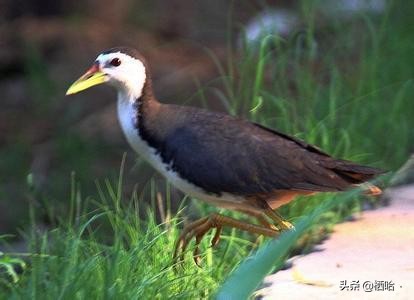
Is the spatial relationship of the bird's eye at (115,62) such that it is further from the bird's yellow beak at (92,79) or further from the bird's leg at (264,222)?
the bird's leg at (264,222)

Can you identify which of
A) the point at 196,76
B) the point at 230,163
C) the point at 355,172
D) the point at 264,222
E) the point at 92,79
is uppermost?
the point at 92,79

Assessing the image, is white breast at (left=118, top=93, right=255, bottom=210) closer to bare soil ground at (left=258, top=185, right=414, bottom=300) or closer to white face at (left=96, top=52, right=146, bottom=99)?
white face at (left=96, top=52, right=146, bottom=99)

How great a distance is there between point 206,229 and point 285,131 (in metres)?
1.40

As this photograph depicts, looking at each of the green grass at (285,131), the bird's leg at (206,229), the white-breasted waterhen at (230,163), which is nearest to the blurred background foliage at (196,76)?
the green grass at (285,131)

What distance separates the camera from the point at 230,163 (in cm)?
571

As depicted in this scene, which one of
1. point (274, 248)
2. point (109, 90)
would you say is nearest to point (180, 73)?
point (109, 90)

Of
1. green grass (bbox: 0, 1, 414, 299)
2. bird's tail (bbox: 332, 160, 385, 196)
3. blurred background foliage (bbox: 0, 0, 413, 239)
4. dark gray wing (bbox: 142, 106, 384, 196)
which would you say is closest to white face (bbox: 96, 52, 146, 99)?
dark gray wing (bbox: 142, 106, 384, 196)

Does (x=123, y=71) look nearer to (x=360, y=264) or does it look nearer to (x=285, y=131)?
(x=285, y=131)

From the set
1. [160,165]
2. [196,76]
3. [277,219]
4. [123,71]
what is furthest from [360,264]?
[196,76]

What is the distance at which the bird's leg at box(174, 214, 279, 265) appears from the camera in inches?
216

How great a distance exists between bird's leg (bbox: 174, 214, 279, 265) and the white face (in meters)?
0.76

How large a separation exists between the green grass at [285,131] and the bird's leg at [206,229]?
6 cm

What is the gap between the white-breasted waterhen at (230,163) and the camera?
5668 mm

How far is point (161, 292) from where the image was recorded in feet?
16.1
